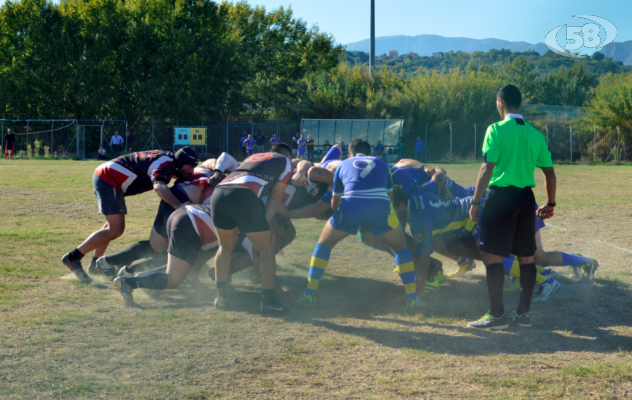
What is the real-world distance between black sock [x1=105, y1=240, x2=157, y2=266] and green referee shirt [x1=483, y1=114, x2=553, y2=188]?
3.79 metres

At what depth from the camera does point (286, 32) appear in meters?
48.3

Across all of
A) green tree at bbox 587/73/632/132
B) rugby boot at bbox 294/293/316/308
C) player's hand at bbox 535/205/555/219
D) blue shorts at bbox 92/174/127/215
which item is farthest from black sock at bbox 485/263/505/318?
green tree at bbox 587/73/632/132

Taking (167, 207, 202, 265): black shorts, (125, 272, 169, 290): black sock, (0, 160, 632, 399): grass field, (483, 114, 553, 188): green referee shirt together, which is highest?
(483, 114, 553, 188): green referee shirt

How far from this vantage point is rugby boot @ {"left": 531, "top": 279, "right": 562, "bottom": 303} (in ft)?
17.2

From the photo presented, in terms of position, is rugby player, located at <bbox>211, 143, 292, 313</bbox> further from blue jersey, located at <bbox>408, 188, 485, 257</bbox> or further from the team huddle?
blue jersey, located at <bbox>408, 188, 485, 257</bbox>

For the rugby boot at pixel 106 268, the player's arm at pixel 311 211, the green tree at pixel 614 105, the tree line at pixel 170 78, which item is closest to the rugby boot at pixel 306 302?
the player's arm at pixel 311 211

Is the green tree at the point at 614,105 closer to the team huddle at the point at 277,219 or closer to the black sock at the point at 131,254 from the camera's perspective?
the team huddle at the point at 277,219

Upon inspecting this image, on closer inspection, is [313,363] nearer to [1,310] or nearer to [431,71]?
[1,310]

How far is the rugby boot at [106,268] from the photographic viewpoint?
235 inches

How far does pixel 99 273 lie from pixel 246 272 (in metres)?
1.72

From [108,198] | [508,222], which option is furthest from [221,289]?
[508,222]

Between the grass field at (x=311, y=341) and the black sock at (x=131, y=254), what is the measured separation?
0.91ft

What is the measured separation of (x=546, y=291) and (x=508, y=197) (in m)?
1.43

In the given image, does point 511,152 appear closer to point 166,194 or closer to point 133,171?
point 166,194
